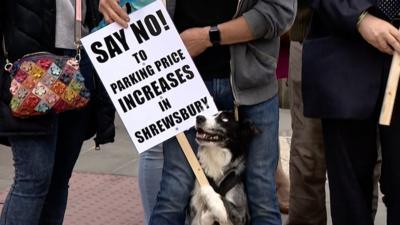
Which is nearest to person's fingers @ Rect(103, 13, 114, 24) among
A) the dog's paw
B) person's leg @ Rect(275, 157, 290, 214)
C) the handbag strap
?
the handbag strap

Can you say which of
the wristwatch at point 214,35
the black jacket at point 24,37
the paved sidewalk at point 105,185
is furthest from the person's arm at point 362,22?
the paved sidewalk at point 105,185

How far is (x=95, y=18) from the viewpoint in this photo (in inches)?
155

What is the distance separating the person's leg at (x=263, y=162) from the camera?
3514 millimetres

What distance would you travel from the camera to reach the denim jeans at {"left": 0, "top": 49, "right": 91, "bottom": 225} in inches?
146

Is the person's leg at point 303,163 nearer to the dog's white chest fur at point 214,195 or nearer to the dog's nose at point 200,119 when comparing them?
the dog's white chest fur at point 214,195

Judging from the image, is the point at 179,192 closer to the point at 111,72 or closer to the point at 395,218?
the point at 111,72

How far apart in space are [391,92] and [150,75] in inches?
40.5

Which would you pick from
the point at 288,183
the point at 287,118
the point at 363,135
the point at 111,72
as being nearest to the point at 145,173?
the point at 111,72

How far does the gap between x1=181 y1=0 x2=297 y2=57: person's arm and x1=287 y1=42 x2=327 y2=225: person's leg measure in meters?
1.20

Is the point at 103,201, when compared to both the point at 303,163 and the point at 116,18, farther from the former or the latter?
the point at 116,18

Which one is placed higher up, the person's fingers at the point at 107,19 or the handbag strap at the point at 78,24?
the person's fingers at the point at 107,19

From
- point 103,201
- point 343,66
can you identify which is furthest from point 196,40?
point 103,201

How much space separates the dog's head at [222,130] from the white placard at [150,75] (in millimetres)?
42

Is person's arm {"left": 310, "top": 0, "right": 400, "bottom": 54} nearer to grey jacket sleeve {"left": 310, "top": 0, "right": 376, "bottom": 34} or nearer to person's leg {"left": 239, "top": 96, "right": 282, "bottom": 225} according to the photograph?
grey jacket sleeve {"left": 310, "top": 0, "right": 376, "bottom": 34}
